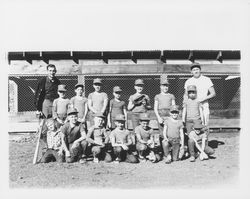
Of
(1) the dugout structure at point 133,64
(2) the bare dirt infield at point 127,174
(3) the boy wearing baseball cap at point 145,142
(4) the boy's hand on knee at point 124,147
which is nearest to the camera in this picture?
(2) the bare dirt infield at point 127,174

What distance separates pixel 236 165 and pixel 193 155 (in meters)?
0.70

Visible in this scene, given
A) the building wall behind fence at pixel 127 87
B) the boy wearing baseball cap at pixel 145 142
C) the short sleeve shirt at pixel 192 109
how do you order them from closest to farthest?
1. the boy wearing baseball cap at pixel 145 142
2. the short sleeve shirt at pixel 192 109
3. the building wall behind fence at pixel 127 87

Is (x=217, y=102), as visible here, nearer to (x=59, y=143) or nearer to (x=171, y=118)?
(x=171, y=118)

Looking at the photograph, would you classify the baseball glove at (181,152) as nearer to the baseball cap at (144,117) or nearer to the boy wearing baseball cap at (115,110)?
the baseball cap at (144,117)

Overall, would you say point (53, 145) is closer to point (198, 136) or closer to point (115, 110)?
point (115, 110)

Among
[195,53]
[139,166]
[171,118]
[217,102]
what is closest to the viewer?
[139,166]

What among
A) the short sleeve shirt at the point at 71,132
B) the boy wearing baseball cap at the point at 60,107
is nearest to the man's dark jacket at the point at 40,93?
the boy wearing baseball cap at the point at 60,107

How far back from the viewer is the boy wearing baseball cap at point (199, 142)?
19.5 feet

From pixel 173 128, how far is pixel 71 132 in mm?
1726

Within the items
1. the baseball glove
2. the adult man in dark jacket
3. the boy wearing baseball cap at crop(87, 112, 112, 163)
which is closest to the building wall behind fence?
the adult man in dark jacket

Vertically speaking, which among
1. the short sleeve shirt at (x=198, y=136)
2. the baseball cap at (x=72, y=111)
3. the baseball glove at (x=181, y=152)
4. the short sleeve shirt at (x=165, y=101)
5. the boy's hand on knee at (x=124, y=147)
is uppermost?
the short sleeve shirt at (x=165, y=101)

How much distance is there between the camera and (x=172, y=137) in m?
6.00

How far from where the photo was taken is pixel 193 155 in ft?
19.5
